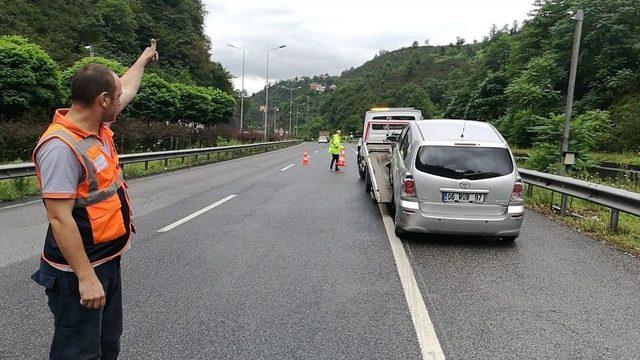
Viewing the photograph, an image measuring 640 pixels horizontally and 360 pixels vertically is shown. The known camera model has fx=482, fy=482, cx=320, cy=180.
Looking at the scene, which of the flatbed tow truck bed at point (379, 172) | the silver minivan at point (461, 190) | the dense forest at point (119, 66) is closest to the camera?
the silver minivan at point (461, 190)

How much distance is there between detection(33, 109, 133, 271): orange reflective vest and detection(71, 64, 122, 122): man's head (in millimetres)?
117

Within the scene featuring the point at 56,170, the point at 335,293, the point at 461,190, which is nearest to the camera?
the point at 56,170

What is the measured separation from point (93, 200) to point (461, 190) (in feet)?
18.0

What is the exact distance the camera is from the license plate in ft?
22.2

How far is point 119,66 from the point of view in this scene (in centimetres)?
3125

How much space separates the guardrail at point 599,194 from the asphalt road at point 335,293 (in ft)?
2.16

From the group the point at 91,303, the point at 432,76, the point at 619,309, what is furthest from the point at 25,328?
the point at 432,76

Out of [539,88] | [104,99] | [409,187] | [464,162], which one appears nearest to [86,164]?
[104,99]

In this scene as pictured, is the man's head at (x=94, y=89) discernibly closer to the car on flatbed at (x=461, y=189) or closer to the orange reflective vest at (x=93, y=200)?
the orange reflective vest at (x=93, y=200)

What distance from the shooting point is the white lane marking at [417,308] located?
361 centimetres

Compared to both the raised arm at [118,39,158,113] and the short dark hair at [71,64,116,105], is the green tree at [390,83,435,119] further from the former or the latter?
the short dark hair at [71,64,116,105]

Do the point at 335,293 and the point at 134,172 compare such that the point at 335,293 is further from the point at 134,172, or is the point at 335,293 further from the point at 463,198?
the point at 134,172

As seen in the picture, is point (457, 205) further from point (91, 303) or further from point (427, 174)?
point (91, 303)

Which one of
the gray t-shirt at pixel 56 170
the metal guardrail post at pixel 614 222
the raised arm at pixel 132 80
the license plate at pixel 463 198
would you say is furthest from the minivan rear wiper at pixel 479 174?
the gray t-shirt at pixel 56 170
